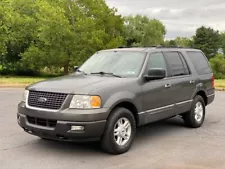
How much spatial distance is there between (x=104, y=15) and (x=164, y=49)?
101ft

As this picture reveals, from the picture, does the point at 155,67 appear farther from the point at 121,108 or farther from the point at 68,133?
the point at 68,133

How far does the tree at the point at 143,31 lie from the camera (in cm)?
5484

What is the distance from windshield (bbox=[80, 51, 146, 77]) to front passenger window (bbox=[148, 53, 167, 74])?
164 millimetres

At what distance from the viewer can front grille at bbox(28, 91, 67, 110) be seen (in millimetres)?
5215

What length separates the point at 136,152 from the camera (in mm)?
5684

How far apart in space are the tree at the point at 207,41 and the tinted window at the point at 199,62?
6094 centimetres

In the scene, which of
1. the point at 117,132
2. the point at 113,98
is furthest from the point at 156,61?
the point at 117,132

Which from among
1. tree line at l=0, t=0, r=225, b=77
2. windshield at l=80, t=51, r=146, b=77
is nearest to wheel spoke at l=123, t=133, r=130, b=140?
windshield at l=80, t=51, r=146, b=77

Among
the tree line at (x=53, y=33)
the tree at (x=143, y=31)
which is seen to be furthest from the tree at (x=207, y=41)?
the tree line at (x=53, y=33)

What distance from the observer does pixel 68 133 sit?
16.8 feet

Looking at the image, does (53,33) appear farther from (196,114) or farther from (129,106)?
(129,106)

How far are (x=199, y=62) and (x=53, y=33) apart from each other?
29.1 meters

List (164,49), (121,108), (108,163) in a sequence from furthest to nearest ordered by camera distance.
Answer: (164,49) → (121,108) → (108,163)

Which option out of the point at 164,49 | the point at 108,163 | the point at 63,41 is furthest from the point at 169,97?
the point at 63,41
